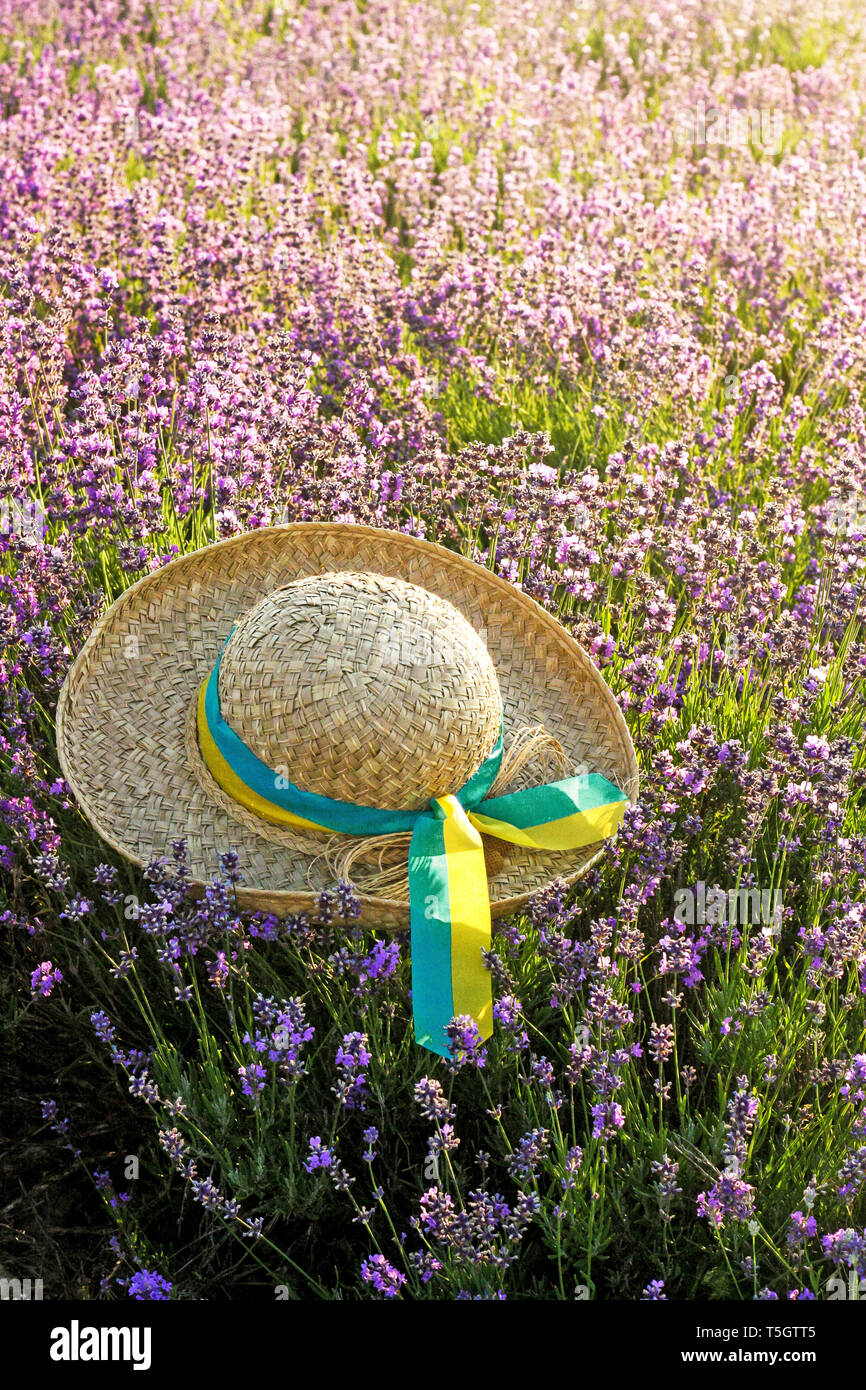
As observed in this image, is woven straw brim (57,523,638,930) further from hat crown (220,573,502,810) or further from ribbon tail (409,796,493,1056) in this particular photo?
hat crown (220,573,502,810)

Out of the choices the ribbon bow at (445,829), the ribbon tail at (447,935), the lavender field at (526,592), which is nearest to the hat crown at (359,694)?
the ribbon bow at (445,829)

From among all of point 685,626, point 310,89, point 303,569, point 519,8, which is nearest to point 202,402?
point 303,569

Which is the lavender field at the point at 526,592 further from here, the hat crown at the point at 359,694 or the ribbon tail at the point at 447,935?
the hat crown at the point at 359,694

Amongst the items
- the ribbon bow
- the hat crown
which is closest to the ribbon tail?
the ribbon bow

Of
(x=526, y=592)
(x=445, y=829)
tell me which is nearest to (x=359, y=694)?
(x=445, y=829)

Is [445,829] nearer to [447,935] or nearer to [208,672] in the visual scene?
[447,935]

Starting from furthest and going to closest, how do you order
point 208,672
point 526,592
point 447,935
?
point 526,592 < point 208,672 < point 447,935

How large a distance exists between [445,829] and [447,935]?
22cm

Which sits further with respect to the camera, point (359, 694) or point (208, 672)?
point (208, 672)

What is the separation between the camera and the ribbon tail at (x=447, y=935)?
8.25 ft

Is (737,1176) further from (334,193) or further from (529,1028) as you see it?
(334,193)

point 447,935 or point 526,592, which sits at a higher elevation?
point 526,592

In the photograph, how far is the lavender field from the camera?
8.11 ft

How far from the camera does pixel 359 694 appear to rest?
8.36ft
